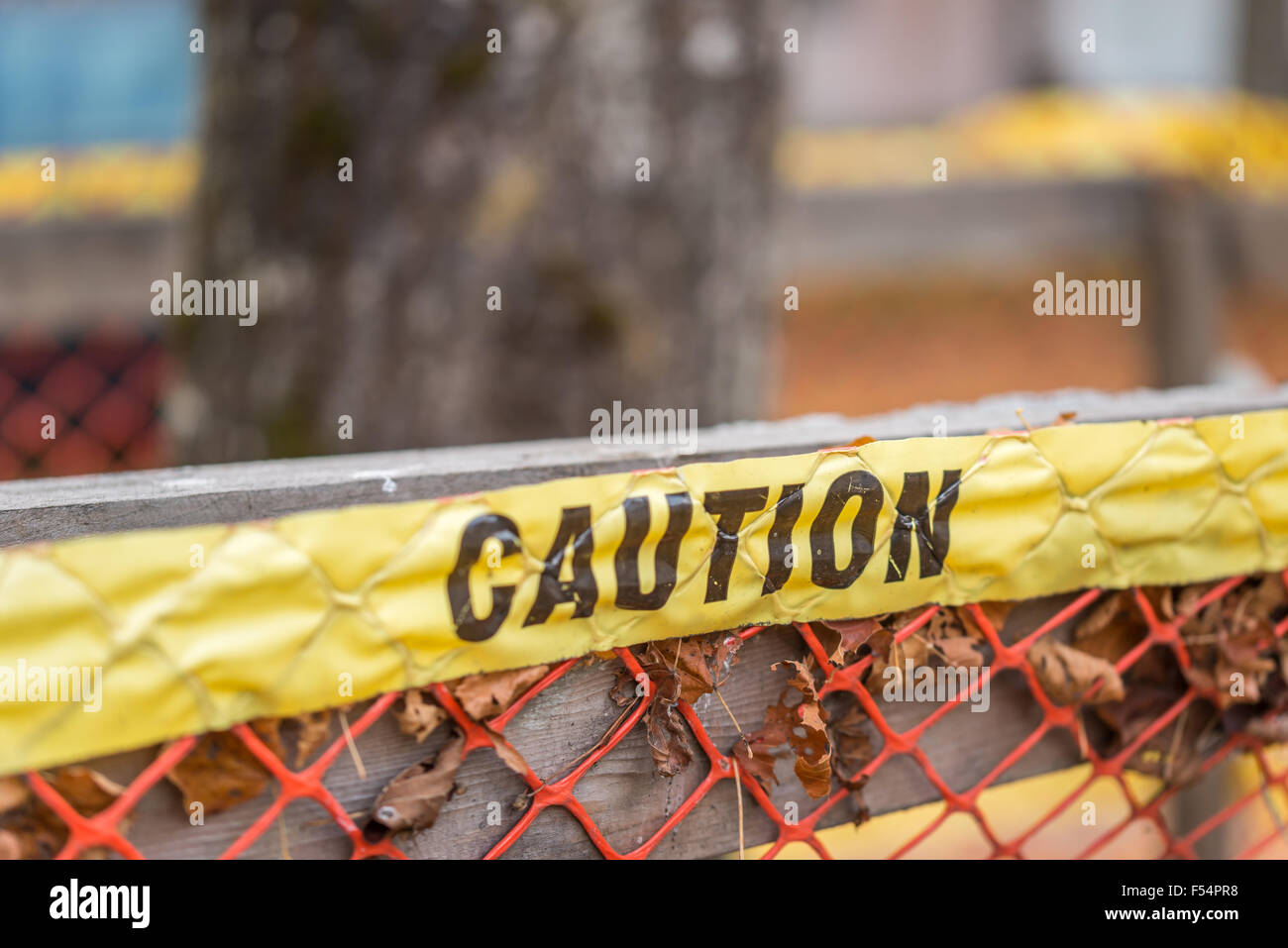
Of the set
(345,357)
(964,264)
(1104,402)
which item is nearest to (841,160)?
(964,264)

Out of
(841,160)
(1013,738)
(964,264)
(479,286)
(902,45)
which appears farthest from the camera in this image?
(902,45)

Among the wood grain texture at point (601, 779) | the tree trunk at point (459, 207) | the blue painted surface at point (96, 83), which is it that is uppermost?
the blue painted surface at point (96, 83)

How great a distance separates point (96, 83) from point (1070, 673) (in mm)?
7858

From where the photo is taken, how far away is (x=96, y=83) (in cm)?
711

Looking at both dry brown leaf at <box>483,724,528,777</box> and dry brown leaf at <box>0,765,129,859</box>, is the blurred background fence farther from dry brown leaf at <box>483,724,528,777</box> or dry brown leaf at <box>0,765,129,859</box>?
dry brown leaf at <box>0,765,129,859</box>

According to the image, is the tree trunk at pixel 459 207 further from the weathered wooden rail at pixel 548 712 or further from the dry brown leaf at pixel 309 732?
the dry brown leaf at pixel 309 732

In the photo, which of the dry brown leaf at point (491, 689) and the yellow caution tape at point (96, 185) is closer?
the dry brown leaf at point (491, 689)

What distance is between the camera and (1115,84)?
10914 millimetres

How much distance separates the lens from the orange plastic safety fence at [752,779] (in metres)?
0.80

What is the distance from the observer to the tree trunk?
2293 millimetres

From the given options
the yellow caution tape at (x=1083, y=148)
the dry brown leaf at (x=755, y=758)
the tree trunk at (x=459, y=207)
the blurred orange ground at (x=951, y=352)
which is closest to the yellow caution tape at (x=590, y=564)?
the dry brown leaf at (x=755, y=758)

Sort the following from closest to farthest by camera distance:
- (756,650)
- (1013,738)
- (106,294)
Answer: (756,650) → (1013,738) → (106,294)
